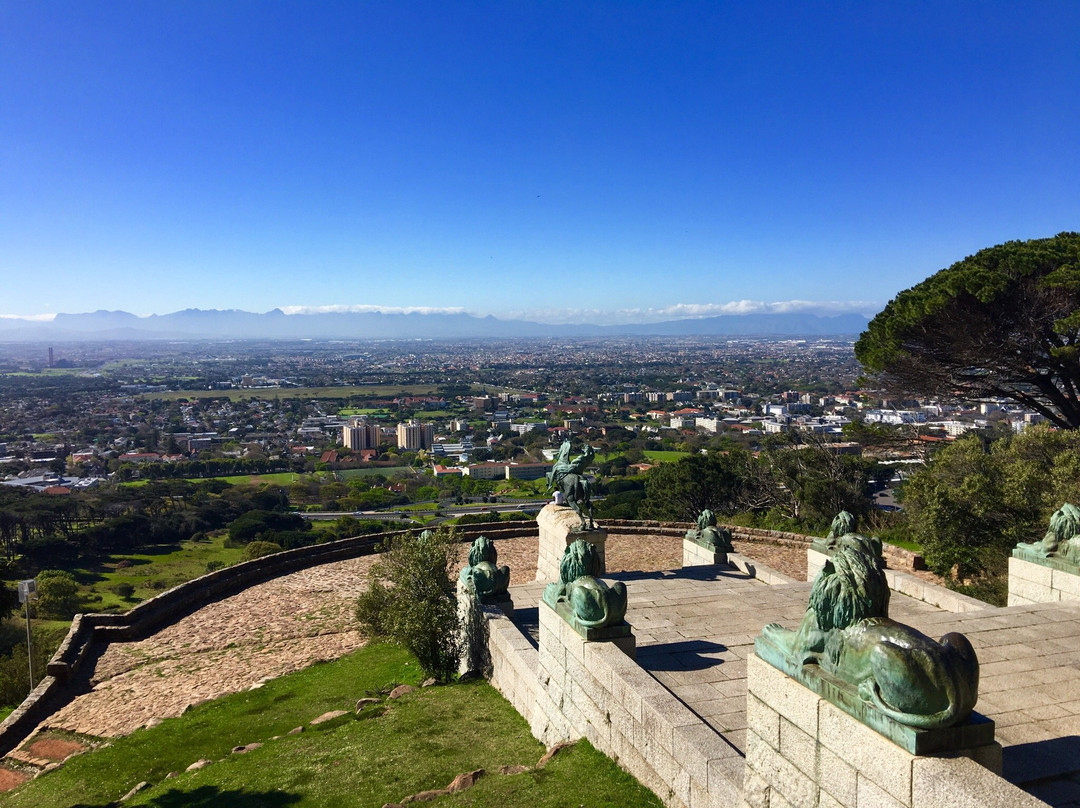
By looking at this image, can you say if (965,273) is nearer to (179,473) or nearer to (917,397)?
(917,397)

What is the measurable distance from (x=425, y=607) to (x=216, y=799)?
118 inches

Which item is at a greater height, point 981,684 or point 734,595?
point 981,684

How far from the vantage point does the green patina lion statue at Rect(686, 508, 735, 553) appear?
12164 millimetres

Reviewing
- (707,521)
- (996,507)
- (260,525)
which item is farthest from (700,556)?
(260,525)

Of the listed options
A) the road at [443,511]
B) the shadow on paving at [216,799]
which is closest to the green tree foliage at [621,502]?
the road at [443,511]

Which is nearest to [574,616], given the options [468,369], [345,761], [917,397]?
[345,761]

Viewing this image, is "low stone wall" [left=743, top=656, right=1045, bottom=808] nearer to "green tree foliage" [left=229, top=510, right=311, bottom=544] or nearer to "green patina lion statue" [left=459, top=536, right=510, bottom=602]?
"green patina lion statue" [left=459, top=536, right=510, bottom=602]

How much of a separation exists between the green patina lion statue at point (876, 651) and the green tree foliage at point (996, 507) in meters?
10.7

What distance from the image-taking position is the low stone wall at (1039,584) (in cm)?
736

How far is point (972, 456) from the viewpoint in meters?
14.5

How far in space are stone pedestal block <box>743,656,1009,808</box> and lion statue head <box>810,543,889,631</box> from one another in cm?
39

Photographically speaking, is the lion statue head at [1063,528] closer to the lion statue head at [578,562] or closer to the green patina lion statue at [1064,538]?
the green patina lion statue at [1064,538]

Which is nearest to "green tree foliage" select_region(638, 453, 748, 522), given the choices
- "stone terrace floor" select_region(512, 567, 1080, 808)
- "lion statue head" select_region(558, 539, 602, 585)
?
"stone terrace floor" select_region(512, 567, 1080, 808)

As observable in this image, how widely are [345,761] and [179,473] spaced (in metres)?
61.4
